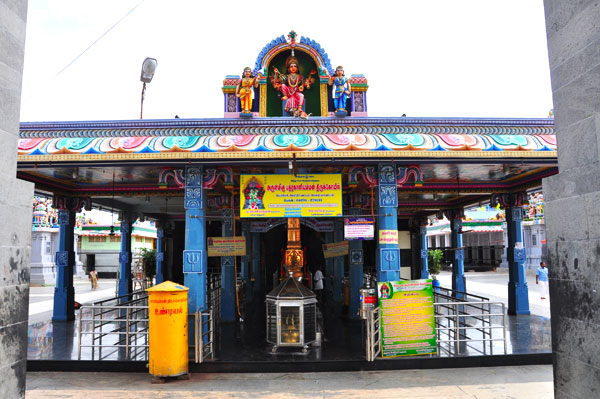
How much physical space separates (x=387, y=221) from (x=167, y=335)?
15.2 feet

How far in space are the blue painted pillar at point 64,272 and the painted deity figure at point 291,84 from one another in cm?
761

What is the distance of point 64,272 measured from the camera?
1261cm

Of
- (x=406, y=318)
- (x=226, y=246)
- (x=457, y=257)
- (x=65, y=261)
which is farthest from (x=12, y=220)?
(x=457, y=257)

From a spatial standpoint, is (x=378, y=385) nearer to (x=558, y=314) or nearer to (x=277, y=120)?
(x=558, y=314)

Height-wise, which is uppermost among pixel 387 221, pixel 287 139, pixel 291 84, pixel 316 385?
pixel 291 84

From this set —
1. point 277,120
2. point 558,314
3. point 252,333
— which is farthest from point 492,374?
point 277,120

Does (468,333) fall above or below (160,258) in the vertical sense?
below

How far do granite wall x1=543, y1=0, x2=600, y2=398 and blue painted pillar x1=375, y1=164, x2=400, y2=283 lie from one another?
5.21 m

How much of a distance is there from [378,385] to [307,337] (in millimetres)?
2086

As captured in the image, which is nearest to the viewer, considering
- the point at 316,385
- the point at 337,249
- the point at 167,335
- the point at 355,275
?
the point at 316,385

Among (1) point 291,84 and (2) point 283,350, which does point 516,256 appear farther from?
(1) point 291,84

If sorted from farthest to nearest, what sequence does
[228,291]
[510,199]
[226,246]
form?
[510,199], [228,291], [226,246]

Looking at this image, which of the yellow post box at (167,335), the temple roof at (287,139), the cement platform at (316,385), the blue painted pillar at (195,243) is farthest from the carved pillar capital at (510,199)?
the yellow post box at (167,335)

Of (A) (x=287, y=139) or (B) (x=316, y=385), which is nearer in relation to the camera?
(B) (x=316, y=385)
